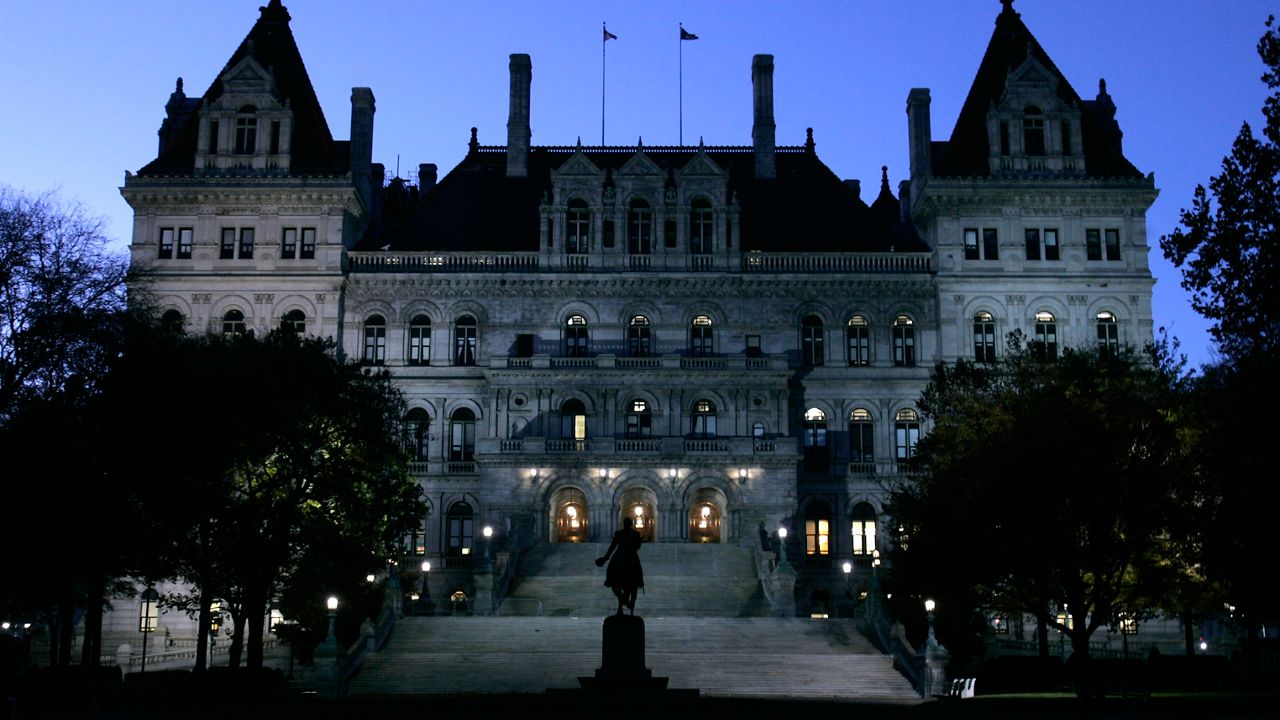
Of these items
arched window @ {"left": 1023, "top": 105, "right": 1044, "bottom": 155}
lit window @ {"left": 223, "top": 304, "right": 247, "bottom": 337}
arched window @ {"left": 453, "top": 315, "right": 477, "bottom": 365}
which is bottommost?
arched window @ {"left": 453, "top": 315, "right": 477, "bottom": 365}

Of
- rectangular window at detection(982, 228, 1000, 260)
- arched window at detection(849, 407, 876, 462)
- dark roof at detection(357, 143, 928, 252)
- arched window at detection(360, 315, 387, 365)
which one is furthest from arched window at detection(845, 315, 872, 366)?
arched window at detection(360, 315, 387, 365)

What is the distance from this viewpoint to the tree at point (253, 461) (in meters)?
37.5

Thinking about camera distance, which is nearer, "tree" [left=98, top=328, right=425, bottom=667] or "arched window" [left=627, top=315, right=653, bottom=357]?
"tree" [left=98, top=328, right=425, bottom=667]

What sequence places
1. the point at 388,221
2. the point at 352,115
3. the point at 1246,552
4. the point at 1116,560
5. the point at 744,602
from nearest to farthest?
the point at 1246,552 < the point at 1116,560 < the point at 744,602 < the point at 352,115 < the point at 388,221

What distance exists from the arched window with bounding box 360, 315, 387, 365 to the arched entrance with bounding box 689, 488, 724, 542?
15.3 m

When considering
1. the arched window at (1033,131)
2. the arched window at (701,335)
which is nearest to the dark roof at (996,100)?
the arched window at (1033,131)

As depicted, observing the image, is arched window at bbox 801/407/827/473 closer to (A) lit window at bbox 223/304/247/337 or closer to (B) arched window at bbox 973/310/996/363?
(B) arched window at bbox 973/310/996/363

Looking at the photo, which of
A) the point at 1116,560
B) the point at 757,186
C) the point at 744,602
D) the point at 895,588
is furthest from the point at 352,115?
the point at 1116,560

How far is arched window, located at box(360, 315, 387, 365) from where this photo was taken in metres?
63.3

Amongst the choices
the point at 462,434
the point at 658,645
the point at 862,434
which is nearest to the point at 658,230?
the point at 462,434

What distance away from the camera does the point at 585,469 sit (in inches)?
2347

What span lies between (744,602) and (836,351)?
639 inches

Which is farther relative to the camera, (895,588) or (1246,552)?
(895,588)

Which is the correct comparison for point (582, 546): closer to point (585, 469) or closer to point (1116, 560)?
point (585, 469)
